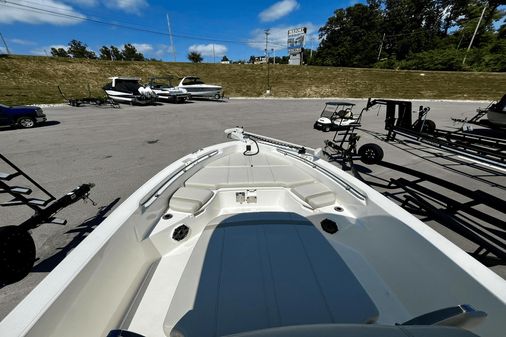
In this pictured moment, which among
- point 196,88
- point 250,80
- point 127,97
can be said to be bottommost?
point 127,97

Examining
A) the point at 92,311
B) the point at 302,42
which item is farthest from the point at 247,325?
the point at 302,42

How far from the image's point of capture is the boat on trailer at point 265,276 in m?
1.00

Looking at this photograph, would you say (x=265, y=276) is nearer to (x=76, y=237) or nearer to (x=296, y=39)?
(x=76, y=237)

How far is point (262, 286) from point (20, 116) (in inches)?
493

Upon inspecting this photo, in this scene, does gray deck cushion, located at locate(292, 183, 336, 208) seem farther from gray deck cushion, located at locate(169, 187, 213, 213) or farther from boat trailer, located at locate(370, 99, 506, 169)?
boat trailer, located at locate(370, 99, 506, 169)

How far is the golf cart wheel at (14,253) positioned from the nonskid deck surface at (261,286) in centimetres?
131

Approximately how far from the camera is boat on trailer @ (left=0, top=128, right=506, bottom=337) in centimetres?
100

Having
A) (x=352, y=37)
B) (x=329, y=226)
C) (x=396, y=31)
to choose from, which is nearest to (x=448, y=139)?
(x=329, y=226)

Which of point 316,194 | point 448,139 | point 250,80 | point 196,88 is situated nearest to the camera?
point 316,194

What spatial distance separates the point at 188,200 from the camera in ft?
7.54

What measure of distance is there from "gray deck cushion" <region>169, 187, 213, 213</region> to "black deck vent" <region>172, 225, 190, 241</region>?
18 centimetres

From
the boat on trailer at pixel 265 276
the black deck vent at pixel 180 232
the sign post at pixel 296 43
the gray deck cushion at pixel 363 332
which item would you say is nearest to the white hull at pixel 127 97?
the boat on trailer at pixel 265 276

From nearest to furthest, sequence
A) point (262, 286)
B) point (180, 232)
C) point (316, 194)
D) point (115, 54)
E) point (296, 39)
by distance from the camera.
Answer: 1. point (262, 286)
2. point (180, 232)
3. point (316, 194)
4. point (296, 39)
5. point (115, 54)

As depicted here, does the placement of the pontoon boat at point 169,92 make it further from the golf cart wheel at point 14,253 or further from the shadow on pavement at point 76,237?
the golf cart wheel at point 14,253
